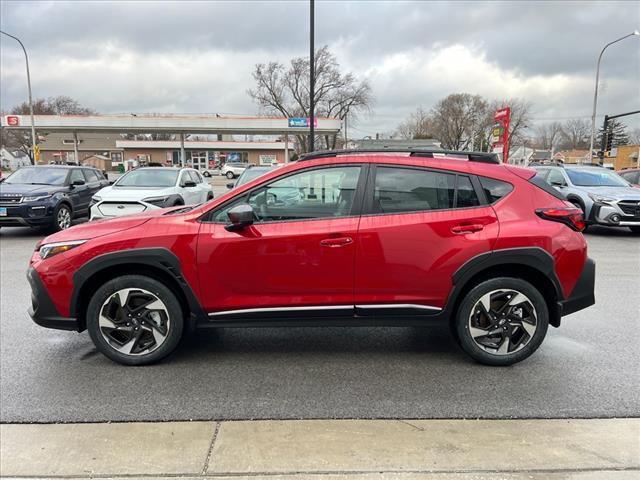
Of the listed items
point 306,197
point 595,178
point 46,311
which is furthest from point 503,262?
point 595,178

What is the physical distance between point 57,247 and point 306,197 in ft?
6.83

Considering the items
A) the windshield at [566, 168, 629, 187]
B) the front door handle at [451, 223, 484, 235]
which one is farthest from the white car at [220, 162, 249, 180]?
the front door handle at [451, 223, 484, 235]

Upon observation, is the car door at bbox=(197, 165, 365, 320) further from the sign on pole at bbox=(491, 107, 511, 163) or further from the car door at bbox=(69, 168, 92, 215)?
the sign on pole at bbox=(491, 107, 511, 163)

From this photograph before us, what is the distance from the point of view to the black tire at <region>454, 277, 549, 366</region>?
3787mm

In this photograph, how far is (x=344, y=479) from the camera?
2.53 metres

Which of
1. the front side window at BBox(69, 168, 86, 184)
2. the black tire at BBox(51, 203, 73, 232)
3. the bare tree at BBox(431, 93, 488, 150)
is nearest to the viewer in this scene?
the black tire at BBox(51, 203, 73, 232)

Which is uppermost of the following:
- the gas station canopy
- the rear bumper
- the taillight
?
the gas station canopy

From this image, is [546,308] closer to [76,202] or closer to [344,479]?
[344,479]

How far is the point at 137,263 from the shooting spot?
3781 mm

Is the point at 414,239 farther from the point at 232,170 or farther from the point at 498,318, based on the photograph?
the point at 232,170

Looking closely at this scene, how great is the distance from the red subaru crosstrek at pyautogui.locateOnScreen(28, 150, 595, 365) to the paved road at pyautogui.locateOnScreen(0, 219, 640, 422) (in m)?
0.30

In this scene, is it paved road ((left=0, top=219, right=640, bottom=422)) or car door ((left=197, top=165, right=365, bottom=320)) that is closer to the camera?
paved road ((left=0, top=219, right=640, bottom=422))

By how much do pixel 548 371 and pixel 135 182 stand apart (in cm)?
1016

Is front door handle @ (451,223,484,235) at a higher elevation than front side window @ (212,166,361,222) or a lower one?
lower
